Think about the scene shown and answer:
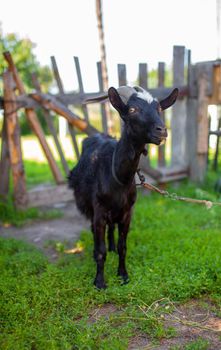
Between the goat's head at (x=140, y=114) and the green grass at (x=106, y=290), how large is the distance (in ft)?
5.41

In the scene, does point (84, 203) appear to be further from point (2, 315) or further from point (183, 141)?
point (183, 141)

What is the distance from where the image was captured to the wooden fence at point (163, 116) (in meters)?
6.80

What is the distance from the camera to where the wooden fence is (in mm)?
6805

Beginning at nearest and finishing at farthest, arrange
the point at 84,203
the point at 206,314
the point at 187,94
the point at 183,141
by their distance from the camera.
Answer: the point at 206,314 → the point at 84,203 → the point at 187,94 → the point at 183,141

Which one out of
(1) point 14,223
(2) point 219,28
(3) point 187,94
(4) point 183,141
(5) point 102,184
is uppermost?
(2) point 219,28

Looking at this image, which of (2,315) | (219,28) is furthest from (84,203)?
(219,28)

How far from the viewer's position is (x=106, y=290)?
431 cm

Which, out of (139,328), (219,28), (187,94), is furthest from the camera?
(219,28)

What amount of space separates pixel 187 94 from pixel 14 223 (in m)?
4.32

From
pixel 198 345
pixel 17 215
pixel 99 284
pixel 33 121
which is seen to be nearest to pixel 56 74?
pixel 33 121

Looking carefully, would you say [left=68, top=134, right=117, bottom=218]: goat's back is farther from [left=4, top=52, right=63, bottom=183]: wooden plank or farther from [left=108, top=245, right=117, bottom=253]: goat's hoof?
[left=4, top=52, right=63, bottom=183]: wooden plank

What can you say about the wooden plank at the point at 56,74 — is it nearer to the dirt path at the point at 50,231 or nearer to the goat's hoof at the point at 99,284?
the dirt path at the point at 50,231

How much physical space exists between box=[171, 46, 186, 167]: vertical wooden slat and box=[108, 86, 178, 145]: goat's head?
397 centimetres

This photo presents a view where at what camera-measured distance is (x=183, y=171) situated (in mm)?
8445
